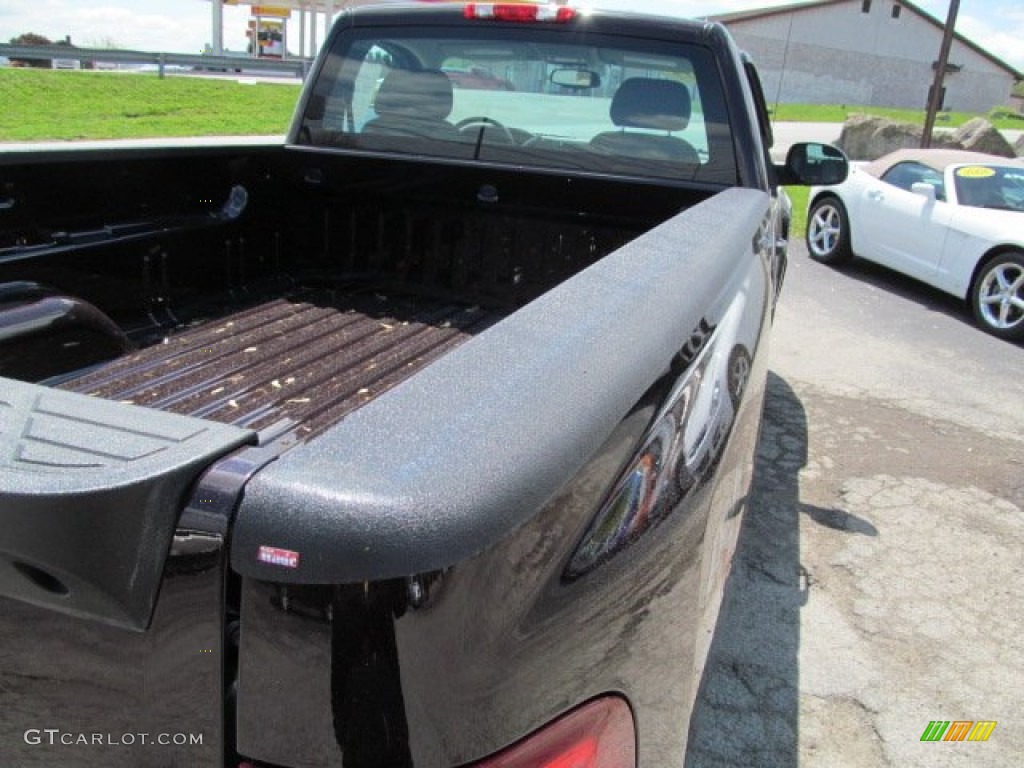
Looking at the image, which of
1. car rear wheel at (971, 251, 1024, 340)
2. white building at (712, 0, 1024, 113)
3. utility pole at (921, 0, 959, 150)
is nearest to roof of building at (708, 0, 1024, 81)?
white building at (712, 0, 1024, 113)

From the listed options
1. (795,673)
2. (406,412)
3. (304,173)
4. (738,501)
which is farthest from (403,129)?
(406,412)

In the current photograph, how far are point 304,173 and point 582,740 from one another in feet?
10.00

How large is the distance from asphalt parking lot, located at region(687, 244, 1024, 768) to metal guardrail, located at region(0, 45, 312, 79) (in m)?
20.2

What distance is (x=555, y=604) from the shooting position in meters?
0.99

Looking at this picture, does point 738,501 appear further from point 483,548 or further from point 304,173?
point 304,173

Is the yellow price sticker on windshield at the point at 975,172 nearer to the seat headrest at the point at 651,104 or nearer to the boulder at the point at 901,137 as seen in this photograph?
the seat headrest at the point at 651,104

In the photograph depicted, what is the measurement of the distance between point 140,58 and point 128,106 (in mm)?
4833

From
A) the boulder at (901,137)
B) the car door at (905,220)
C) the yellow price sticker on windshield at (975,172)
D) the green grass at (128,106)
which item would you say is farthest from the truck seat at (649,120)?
the boulder at (901,137)

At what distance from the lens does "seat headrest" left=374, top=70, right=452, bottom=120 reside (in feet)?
11.8

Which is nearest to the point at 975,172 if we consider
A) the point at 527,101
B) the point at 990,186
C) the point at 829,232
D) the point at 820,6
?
the point at 990,186

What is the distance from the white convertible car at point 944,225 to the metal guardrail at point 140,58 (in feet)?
57.7

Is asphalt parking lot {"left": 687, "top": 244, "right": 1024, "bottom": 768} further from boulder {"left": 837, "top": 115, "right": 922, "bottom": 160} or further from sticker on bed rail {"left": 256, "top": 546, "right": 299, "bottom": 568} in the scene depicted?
boulder {"left": 837, "top": 115, "right": 922, "bottom": 160}

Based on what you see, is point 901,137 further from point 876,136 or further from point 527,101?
point 527,101

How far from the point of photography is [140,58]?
23.5 metres
